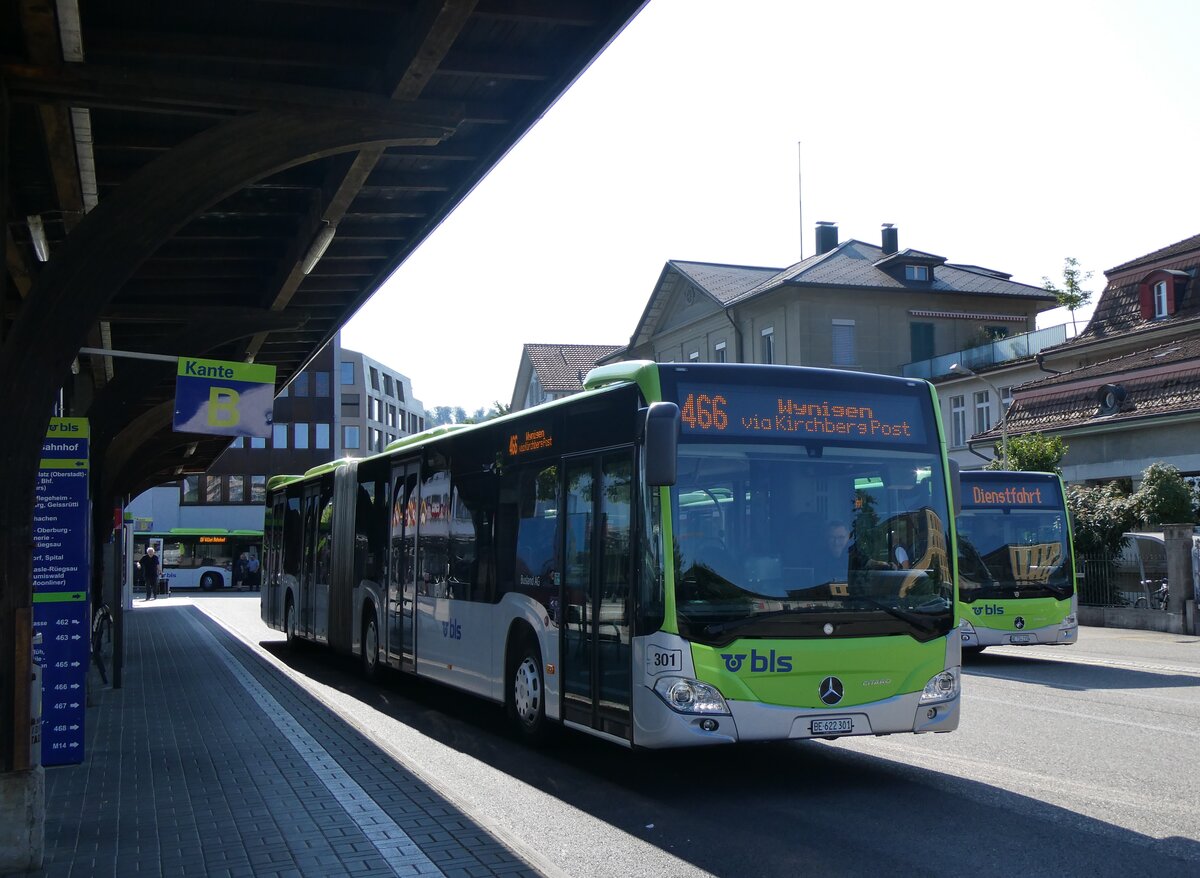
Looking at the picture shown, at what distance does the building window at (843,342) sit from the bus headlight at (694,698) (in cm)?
4387

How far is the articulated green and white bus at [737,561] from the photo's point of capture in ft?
27.6

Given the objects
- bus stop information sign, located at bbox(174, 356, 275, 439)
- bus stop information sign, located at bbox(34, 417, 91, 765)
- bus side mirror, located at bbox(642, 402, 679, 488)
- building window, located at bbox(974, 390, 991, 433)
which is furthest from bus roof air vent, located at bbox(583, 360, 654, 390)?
building window, located at bbox(974, 390, 991, 433)

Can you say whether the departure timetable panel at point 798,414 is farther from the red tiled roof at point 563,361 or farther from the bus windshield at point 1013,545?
the red tiled roof at point 563,361

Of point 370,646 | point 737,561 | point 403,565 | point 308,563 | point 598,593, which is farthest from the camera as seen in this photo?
point 308,563

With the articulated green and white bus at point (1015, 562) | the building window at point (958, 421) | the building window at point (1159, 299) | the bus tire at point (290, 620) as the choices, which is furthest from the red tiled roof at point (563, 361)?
the articulated green and white bus at point (1015, 562)

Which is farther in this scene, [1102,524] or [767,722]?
[1102,524]

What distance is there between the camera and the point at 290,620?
→ 75.5 ft

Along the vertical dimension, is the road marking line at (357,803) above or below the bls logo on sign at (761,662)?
below

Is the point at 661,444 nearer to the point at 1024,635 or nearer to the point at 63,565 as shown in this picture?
the point at 63,565

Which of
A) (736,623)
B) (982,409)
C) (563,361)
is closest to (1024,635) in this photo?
(736,623)

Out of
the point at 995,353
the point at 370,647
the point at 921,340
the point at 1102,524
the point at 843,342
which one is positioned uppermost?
the point at 921,340

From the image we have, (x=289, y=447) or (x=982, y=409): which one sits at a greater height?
(x=289, y=447)

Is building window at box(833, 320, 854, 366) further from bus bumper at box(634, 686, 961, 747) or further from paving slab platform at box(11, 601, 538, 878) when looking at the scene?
bus bumper at box(634, 686, 961, 747)

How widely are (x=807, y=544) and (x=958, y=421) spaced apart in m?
41.7
